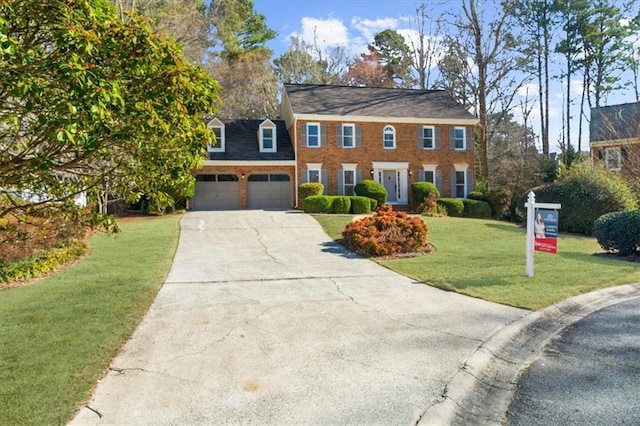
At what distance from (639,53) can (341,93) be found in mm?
27401

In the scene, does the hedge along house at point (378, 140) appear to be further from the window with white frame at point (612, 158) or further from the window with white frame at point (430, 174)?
the window with white frame at point (612, 158)

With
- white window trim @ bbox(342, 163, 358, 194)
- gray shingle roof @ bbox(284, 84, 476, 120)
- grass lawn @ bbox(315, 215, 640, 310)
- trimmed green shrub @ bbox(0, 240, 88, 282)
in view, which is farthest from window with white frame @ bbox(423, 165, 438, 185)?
trimmed green shrub @ bbox(0, 240, 88, 282)

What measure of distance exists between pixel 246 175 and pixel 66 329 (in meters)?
21.1

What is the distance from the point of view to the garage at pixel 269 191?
87.1ft

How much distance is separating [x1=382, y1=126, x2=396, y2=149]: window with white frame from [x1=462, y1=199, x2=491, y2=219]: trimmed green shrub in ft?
20.1

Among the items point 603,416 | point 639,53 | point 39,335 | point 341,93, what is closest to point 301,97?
point 341,93

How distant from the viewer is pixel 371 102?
28.7 m

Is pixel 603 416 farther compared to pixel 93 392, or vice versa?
pixel 93 392

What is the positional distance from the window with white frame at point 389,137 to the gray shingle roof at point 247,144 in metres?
5.95

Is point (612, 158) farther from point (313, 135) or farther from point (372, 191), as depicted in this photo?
point (313, 135)

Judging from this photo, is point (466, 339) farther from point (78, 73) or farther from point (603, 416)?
point (78, 73)

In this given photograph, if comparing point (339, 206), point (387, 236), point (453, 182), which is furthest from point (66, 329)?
point (453, 182)

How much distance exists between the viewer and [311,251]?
42.4ft

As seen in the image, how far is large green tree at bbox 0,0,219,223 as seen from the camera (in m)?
2.92
